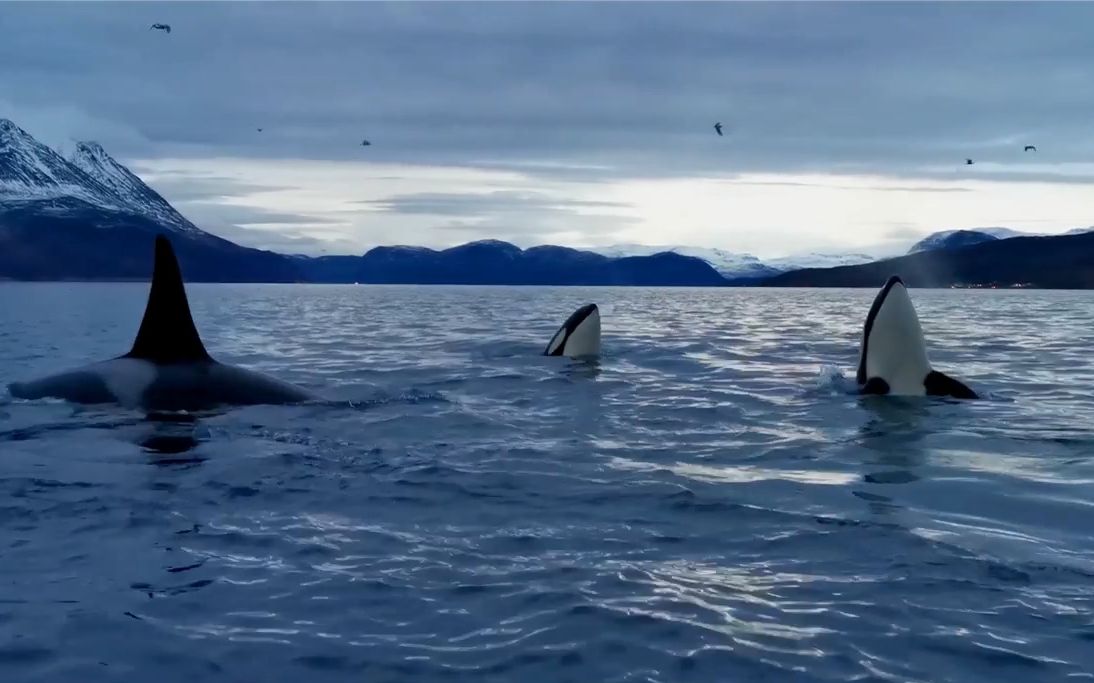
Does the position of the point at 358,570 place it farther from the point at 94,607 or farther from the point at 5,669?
the point at 5,669

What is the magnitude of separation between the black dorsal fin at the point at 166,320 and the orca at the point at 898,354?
1001 cm

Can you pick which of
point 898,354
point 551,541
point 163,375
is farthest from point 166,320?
point 898,354

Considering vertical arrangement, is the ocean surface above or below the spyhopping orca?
below

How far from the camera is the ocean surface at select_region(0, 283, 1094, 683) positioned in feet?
20.3

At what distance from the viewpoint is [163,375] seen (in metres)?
14.4

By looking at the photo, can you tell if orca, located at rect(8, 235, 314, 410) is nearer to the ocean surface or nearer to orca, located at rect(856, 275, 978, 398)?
the ocean surface

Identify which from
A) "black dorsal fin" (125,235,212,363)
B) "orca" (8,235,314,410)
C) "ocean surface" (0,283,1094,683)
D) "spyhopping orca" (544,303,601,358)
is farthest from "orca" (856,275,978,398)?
"black dorsal fin" (125,235,212,363)

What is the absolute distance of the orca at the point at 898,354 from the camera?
16.2m

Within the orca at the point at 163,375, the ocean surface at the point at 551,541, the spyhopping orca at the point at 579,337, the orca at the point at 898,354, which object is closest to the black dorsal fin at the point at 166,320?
the orca at the point at 163,375

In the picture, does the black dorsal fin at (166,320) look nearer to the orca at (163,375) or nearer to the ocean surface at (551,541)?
the orca at (163,375)

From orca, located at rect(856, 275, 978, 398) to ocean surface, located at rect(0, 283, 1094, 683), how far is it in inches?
21.4

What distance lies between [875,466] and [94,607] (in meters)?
8.03

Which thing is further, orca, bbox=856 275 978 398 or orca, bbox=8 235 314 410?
orca, bbox=856 275 978 398

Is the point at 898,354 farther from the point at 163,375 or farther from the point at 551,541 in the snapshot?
the point at 163,375
